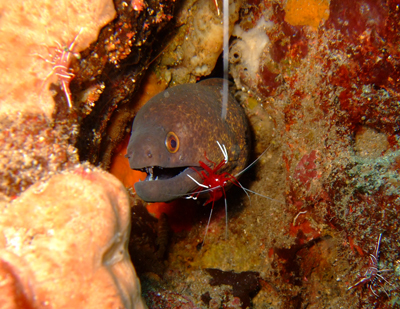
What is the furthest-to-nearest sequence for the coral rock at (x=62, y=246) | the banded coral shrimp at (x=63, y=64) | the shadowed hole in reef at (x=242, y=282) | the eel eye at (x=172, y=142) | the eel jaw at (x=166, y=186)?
1. the shadowed hole in reef at (x=242, y=282)
2. the eel eye at (x=172, y=142)
3. the eel jaw at (x=166, y=186)
4. the banded coral shrimp at (x=63, y=64)
5. the coral rock at (x=62, y=246)

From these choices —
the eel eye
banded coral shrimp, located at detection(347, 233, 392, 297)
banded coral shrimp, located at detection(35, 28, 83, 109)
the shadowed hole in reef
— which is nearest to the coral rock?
banded coral shrimp, located at detection(35, 28, 83, 109)

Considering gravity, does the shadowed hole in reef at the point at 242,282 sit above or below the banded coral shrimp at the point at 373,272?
below

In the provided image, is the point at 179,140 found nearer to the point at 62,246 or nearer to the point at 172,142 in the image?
the point at 172,142

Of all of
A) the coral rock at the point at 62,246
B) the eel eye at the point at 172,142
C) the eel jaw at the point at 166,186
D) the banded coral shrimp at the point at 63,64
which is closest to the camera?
the coral rock at the point at 62,246

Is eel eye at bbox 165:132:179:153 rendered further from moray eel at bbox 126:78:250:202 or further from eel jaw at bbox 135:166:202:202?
eel jaw at bbox 135:166:202:202

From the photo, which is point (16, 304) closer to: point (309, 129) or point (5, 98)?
point (5, 98)

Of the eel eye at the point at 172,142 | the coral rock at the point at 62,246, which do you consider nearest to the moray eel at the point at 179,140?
the eel eye at the point at 172,142

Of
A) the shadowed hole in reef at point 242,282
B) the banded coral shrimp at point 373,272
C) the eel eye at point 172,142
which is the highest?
the eel eye at point 172,142

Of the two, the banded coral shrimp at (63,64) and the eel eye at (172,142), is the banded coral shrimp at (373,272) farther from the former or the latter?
the banded coral shrimp at (63,64)
